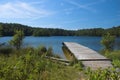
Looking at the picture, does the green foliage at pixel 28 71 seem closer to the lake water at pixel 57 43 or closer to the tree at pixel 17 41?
the tree at pixel 17 41

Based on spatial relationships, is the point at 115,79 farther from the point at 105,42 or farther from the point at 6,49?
the point at 105,42

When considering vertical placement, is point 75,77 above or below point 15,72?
below

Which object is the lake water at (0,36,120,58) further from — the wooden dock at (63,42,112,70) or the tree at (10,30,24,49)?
the wooden dock at (63,42,112,70)

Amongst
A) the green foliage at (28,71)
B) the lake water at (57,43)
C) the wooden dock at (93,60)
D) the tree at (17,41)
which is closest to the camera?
the green foliage at (28,71)

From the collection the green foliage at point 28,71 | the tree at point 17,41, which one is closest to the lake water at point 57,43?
the tree at point 17,41

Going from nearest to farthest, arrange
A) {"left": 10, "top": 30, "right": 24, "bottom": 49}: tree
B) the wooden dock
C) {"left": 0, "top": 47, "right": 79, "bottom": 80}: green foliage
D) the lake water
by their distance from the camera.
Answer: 1. {"left": 0, "top": 47, "right": 79, "bottom": 80}: green foliage
2. the wooden dock
3. {"left": 10, "top": 30, "right": 24, "bottom": 49}: tree
4. the lake water

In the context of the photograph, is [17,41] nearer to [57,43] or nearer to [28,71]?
[28,71]

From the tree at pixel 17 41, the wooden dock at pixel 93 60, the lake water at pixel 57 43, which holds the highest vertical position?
the tree at pixel 17 41

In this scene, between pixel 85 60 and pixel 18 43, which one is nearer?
pixel 85 60

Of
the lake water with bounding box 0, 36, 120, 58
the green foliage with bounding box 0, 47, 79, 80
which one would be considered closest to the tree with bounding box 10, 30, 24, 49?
the lake water with bounding box 0, 36, 120, 58

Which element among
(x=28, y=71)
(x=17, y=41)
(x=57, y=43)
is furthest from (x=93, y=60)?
(x=57, y=43)

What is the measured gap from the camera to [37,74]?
809 cm

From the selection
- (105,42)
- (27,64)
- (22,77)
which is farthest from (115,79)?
(105,42)

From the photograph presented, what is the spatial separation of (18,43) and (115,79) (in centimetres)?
1818
